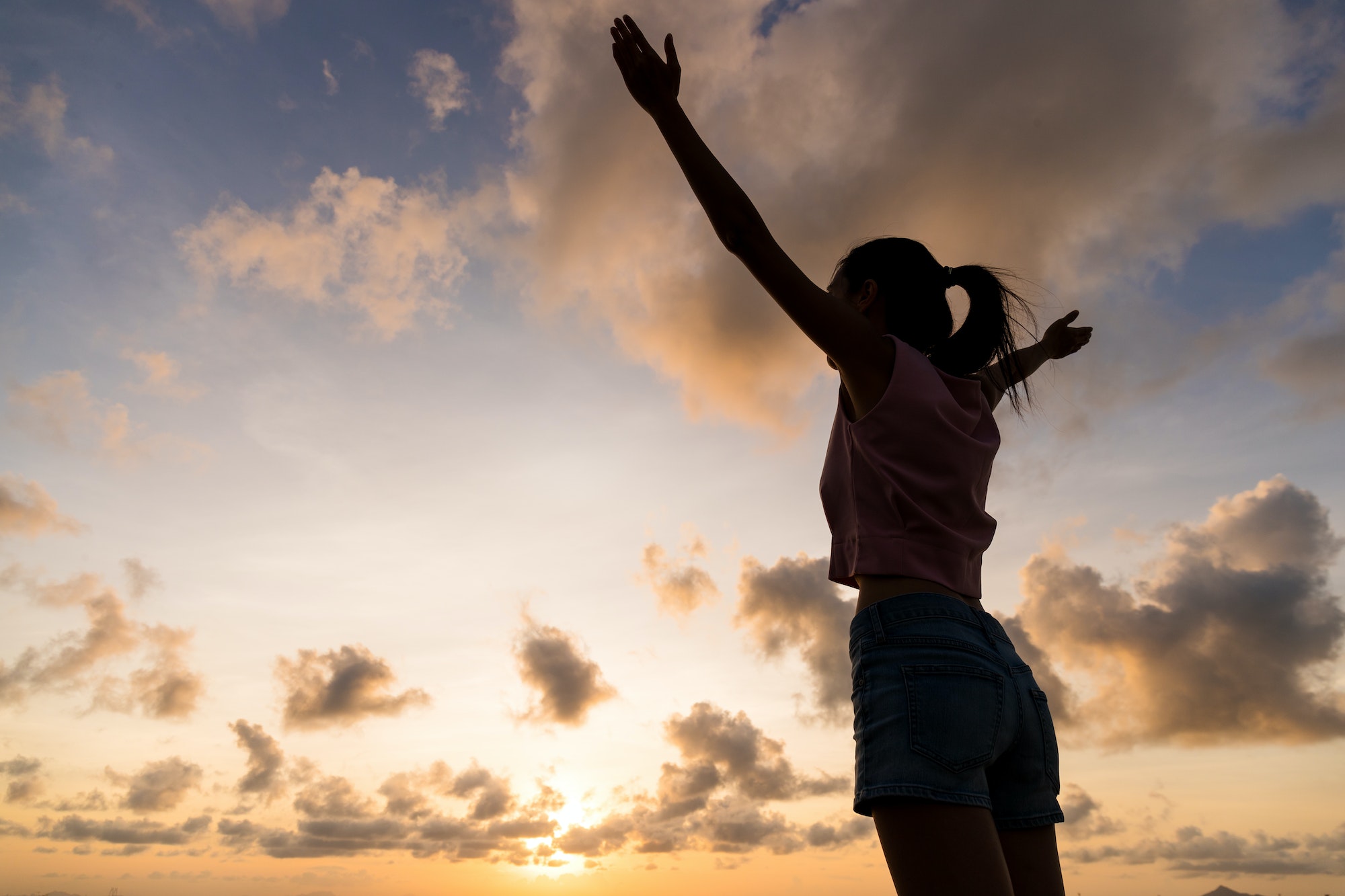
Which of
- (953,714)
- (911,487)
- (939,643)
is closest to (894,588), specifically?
(939,643)

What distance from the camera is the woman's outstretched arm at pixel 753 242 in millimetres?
3328

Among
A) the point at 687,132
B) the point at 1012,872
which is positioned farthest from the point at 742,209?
the point at 1012,872

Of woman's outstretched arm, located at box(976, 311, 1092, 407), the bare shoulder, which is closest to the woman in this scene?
the bare shoulder

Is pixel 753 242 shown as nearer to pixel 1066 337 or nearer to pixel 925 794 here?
pixel 925 794

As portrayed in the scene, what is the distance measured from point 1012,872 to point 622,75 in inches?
157

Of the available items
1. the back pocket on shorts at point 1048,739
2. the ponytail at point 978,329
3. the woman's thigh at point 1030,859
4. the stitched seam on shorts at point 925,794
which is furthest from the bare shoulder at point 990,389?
the stitched seam on shorts at point 925,794

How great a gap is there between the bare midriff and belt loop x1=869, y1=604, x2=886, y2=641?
0.05 m

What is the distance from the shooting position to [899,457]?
11.8ft

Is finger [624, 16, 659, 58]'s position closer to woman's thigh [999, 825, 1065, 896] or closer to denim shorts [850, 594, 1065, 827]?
denim shorts [850, 594, 1065, 827]

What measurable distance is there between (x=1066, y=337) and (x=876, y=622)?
12.7ft

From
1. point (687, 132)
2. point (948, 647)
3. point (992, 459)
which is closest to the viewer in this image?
point (948, 647)

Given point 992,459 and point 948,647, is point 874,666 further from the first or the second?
point 992,459

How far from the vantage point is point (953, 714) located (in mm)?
3137

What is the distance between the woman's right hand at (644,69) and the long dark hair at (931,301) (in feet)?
4.31
